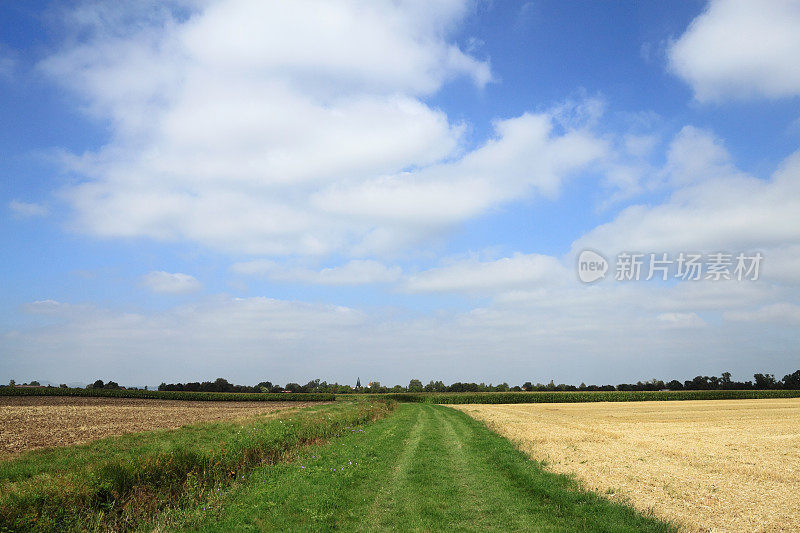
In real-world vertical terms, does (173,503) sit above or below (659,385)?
above

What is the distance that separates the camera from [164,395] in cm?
9662

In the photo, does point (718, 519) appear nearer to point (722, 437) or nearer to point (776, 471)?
point (776, 471)

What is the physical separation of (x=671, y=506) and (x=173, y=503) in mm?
13983

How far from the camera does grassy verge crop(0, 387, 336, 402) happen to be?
8185cm

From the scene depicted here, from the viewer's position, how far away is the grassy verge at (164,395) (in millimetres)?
81850

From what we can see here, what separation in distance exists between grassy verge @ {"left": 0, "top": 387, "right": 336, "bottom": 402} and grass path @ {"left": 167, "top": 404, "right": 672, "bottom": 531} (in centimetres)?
8734

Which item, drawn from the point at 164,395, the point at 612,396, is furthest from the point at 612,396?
the point at 164,395

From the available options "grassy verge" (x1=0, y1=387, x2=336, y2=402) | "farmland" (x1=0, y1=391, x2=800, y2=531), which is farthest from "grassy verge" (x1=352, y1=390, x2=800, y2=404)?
"farmland" (x1=0, y1=391, x2=800, y2=531)

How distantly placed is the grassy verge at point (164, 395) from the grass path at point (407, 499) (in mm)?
87337

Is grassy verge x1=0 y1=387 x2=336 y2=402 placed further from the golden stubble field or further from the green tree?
the golden stubble field

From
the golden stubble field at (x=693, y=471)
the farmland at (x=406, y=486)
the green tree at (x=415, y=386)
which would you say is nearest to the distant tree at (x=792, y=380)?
the green tree at (x=415, y=386)

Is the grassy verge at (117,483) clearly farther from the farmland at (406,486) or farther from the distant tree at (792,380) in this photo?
the distant tree at (792,380)

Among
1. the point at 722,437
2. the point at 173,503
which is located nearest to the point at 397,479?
the point at 173,503

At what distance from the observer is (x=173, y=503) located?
41.9 ft
